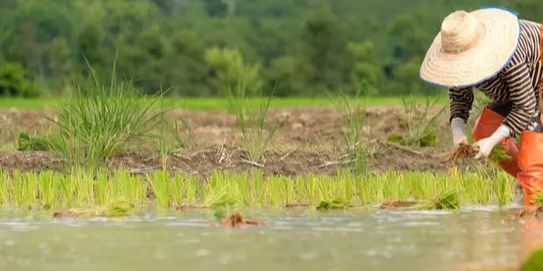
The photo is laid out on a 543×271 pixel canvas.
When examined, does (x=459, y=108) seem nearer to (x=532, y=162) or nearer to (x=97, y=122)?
(x=532, y=162)

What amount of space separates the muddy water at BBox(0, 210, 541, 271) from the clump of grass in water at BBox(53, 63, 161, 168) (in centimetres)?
197

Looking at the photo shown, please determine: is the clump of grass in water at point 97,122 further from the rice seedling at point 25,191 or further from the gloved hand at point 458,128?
the gloved hand at point 458,128

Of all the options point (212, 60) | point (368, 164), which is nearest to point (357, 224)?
point (368, 164)

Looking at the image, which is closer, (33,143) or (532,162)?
(532,162)

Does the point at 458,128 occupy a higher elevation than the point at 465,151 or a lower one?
higher

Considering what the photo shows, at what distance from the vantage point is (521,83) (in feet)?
28.3

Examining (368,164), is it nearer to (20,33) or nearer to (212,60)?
(212,60)

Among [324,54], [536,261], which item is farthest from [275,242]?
[324,54]

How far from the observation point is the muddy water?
21.1ft

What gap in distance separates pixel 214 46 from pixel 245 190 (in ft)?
145

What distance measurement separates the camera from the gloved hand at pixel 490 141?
28.0 feet

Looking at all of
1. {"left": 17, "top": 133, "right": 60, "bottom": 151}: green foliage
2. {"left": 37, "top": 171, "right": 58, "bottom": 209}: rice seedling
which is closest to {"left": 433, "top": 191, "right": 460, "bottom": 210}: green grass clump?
{"left": 37, "top": 171, "right": 58, "bottom": 209}: rice seedling

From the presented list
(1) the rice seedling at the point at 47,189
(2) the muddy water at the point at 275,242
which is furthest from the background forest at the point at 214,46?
(2) the muddy water at the point at 275,242

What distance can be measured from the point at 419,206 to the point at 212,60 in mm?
40516
